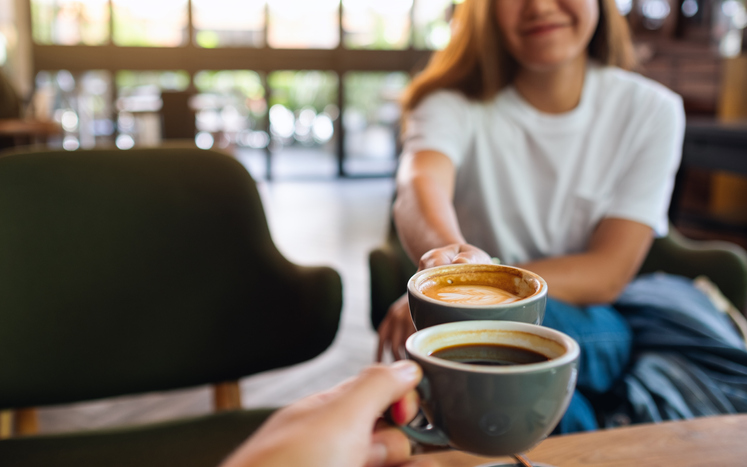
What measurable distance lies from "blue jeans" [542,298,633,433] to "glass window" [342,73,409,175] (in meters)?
7.85

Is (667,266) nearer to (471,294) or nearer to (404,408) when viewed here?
(471,294)

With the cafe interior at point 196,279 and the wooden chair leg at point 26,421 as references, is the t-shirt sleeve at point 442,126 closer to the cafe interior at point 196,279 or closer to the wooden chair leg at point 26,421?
the cafe interior at point 196,279

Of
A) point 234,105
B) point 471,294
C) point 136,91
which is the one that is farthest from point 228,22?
point 471,294

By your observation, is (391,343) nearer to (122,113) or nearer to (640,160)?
(640,160)

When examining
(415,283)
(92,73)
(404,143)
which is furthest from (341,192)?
(415,283)

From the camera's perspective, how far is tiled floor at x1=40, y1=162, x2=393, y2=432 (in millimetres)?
2383

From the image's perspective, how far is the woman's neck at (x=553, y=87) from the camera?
4.77ft

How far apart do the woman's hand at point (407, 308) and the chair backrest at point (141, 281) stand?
0.84 ft

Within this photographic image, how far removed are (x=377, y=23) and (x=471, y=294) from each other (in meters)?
8.74

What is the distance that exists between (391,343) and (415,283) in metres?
0.50

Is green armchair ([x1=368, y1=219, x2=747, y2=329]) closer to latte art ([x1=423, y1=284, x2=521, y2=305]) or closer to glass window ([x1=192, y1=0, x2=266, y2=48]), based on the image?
latte art ([x1=423, y1=284, x2=521, y2=305])

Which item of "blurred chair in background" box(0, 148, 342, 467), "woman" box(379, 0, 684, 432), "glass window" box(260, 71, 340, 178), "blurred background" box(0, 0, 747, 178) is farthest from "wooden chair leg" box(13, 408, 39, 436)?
"glass window" box(260, 71, 340, 178)

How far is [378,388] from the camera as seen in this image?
443 millimetres

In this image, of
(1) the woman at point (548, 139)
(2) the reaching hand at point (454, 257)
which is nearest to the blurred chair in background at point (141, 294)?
(1) the woman at point (548, 139)
